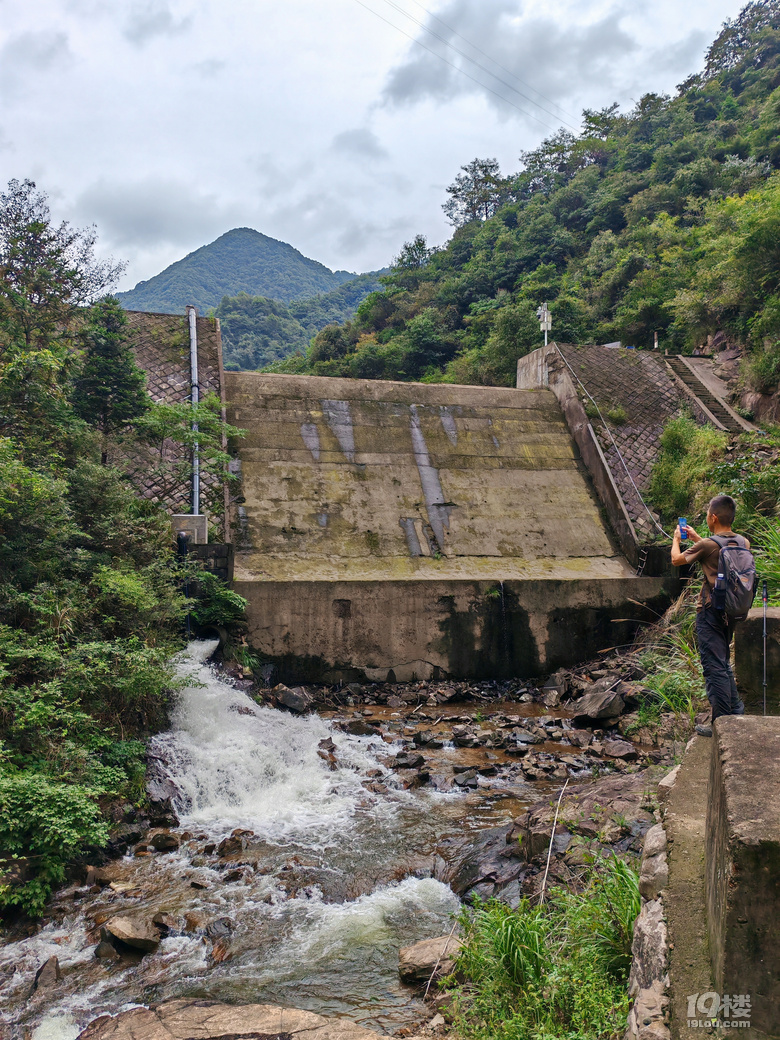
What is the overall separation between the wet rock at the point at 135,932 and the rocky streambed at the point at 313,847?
1cm

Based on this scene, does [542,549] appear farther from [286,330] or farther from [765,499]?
[286,330]

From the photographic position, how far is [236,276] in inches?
3469

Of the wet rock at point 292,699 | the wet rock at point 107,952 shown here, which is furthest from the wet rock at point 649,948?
the wet rock at point 292,699

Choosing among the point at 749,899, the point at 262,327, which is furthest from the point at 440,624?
the point at 262,327

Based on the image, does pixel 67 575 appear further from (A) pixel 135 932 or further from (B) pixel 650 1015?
(B) pixel 650 1015

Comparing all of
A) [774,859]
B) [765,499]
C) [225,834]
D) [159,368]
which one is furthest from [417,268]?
[774,859]

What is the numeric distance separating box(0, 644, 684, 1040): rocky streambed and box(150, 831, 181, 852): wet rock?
1 cm

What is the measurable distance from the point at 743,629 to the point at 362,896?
10.1 feet

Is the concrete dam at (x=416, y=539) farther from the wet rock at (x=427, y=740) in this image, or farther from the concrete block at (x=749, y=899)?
the concrete block at (x=749, y=899)

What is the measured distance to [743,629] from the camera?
3.54 metres

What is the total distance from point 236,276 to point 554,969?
9438cm

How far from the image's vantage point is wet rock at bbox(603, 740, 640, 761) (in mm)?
6825

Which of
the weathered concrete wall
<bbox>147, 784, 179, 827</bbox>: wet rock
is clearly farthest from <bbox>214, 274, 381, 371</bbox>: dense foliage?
the weathered concrete wall

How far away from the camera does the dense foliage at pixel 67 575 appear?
4.75 meters
